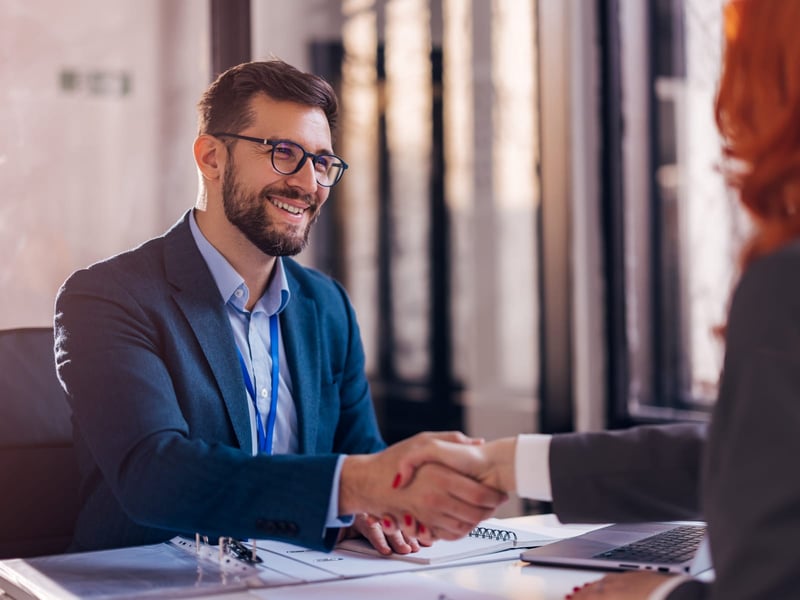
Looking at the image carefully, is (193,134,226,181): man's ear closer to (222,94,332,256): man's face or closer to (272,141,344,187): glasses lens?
(222,94,332,256): man's face

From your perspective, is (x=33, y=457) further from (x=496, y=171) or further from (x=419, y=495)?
(x=496, y=171)

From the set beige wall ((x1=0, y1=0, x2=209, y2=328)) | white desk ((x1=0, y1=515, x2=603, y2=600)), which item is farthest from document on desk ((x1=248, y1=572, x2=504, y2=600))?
beige wall ((x1=0, y1=0, x2=209, y2=328))

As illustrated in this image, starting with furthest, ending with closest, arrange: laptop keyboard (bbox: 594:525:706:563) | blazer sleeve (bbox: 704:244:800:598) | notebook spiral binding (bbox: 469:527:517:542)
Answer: notebook spiral binding (bbox: 469:527:517:542) < laptop keyboard (bbox: 594:525:706:563) < blazer sleeve (bbox: 704:244:800:598)

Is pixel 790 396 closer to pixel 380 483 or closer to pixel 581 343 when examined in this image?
pixel 380 483

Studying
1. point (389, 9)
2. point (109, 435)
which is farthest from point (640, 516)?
point (389, 9)

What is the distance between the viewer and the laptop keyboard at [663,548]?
1.35 m

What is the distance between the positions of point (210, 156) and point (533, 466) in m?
1.06

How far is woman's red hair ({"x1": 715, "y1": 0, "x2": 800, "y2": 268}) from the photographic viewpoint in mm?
951

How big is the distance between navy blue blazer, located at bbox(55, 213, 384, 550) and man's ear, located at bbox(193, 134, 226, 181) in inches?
6.8

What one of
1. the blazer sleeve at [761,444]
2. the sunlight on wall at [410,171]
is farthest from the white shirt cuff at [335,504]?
the sunlight on wall at [410,171]

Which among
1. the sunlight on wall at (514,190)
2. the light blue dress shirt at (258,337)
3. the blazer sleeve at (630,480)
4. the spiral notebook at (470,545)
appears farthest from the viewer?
the sunlight on wall at (514,190)

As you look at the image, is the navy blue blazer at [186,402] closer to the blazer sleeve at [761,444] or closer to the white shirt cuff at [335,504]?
the white shirt cuff at [335,504]

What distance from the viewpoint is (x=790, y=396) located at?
2.79 ft

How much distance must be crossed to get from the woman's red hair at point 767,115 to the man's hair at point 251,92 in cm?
114
